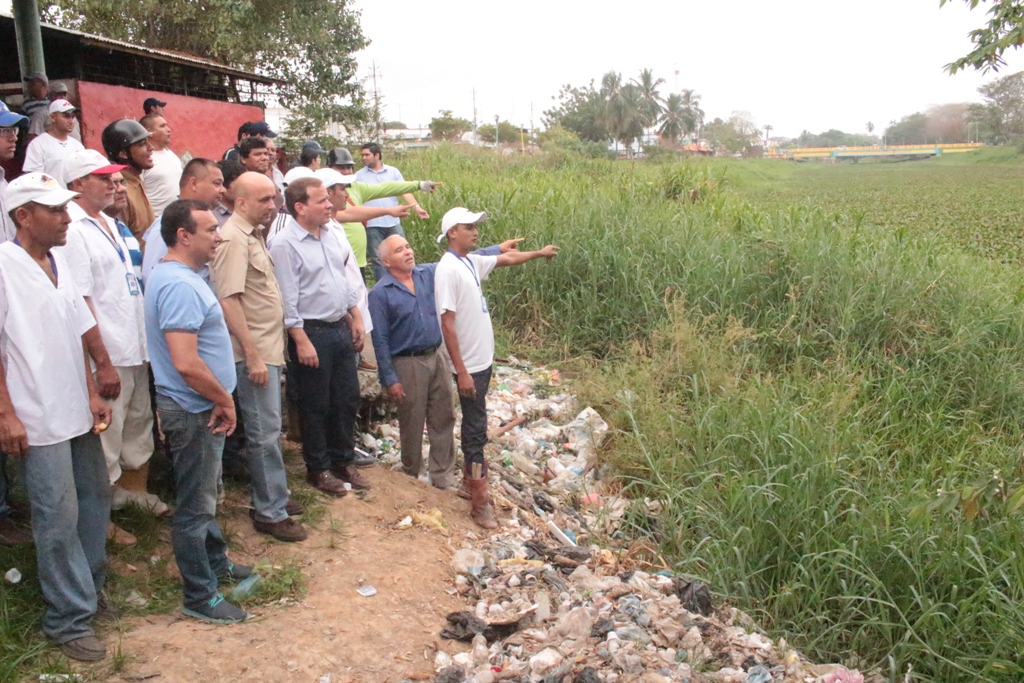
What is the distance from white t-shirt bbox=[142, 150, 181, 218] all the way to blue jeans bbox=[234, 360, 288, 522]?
149 centimetres

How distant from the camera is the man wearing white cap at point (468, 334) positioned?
4539mm

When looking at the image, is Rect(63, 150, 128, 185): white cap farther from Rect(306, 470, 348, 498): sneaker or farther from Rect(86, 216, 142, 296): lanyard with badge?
Rect(306, 470, 348, 498): sneaker

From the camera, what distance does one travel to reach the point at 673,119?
64.9 meters

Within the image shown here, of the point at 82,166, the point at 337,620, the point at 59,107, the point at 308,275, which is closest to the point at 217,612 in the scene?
the point at 337,620

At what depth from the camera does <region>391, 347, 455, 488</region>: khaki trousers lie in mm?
4684

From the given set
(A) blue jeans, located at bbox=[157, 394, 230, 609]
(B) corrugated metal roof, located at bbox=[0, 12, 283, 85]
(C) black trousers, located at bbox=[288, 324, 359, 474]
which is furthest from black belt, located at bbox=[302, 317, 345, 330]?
(B) corrugated metal roof, located at bbox=[0, 12, 283, 85]

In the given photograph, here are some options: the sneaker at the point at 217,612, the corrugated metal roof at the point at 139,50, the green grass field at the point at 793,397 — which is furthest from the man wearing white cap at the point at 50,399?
the corrugated metal roof at the point at 139,50

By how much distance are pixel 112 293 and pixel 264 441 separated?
3.05ft

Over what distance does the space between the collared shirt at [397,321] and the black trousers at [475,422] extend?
13.7 inches

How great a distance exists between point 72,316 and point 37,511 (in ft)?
2.34

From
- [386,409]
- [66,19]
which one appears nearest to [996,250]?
[386,409]

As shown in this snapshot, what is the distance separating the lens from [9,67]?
9336mm

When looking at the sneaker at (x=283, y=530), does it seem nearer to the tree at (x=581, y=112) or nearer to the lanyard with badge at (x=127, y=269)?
the lanyard with badge at (x=127, y=269)

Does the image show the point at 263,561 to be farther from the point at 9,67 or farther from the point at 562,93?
the point at 562,93
